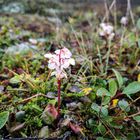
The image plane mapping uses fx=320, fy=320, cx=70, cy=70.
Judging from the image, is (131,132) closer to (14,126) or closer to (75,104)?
(75,104)

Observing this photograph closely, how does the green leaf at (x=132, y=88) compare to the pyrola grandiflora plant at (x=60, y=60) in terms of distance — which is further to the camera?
the green leaf at (x=132, y=88)

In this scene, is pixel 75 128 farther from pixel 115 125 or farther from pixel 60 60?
pixel 60 60

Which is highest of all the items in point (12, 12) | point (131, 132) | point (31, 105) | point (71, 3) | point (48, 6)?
point (71, 3)

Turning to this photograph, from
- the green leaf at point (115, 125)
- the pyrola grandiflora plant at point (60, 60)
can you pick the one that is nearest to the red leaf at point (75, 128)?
the green leaf at point (115, 125)

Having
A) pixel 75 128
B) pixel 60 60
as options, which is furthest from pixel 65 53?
pixel 75 128

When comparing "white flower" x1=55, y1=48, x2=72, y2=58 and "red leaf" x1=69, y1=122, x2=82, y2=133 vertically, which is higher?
"white flower" x1=55, y1=48, x2=72, y2=58

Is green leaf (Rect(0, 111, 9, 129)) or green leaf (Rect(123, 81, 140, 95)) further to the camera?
green leaf (Rect(123, 81, 140, 95))

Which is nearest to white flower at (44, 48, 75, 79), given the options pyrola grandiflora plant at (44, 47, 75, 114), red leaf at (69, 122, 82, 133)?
pyrola grandiflora plant at (44, 47, 75, 114)

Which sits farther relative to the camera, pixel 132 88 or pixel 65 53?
pixel 132 88

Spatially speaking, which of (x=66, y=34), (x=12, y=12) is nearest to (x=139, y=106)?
(x=66, y=34)

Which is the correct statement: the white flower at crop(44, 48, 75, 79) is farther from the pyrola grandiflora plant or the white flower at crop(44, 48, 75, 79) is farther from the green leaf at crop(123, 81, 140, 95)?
the green leaf at crop(123, 81, 140, 95)

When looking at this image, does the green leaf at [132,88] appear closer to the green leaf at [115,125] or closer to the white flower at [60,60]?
the green leaf at [115,125]
